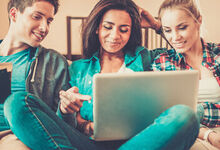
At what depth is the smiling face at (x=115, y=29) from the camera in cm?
110

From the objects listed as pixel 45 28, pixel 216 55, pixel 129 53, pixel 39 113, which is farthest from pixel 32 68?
pixel 216 55

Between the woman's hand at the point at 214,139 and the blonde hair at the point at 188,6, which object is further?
the blonde hair at the point at 188,6

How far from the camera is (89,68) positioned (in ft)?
3.86

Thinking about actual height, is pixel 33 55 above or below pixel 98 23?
below

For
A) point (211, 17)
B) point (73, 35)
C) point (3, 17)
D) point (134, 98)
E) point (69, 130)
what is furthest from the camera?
point (73, 35)

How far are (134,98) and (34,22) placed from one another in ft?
2.24

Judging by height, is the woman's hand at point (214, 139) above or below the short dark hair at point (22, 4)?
below

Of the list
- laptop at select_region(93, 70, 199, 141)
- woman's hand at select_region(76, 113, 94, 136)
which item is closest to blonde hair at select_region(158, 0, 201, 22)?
laptop at select_region(93, 70, 199, 141)

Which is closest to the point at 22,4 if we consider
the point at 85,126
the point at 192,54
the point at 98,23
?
the point at 98,23

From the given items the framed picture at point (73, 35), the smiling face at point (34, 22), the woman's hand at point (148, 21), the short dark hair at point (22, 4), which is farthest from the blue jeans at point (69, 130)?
the framed picture at point (73, 35)

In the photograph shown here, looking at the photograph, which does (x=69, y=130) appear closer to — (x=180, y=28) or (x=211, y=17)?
(x=180, y=28)

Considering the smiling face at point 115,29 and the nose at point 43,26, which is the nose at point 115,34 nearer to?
the smiling face at point 115,29

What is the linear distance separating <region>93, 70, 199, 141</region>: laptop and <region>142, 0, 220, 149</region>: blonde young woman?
336 millimetres

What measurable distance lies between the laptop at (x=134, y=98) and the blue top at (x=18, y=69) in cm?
58
